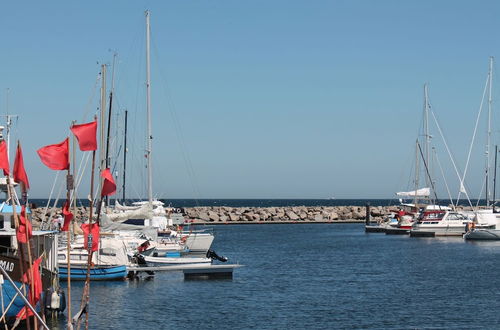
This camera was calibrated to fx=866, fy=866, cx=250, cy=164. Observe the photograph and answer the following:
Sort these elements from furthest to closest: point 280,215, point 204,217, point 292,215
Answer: point 280,215
point 292,215
point 204,217

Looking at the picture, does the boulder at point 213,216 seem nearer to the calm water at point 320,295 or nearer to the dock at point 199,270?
the calm water at point 320,295

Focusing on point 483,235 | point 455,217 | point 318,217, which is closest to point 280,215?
point 318,217

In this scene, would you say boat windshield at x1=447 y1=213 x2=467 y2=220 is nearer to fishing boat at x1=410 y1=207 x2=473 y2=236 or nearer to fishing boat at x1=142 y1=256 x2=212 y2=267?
fishing boat at x1=410 y1=207 x2=473 y2=236

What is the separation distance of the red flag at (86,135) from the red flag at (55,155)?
Result: 53cm

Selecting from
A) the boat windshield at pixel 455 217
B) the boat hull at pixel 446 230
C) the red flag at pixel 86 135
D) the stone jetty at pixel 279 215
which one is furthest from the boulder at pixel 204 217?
the red flag at pixel 86 135

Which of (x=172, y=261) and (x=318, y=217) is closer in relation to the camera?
(x=172, y=261)

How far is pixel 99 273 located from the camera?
4488 cm

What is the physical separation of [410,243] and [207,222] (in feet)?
181

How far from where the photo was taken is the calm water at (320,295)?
35.3 m

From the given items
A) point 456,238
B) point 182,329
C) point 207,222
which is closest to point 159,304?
point 182,329

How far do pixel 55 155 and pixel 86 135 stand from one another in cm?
94

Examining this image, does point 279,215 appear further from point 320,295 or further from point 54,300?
point 54,300

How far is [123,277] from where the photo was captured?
46.0 m

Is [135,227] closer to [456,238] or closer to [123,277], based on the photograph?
[123,277]
